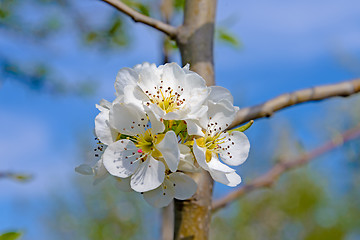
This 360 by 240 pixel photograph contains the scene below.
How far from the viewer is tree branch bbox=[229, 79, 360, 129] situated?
1.01m

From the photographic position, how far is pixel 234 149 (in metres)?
0.74

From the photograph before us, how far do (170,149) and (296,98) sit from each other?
56cm

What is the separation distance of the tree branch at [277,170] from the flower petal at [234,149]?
18.7 inches

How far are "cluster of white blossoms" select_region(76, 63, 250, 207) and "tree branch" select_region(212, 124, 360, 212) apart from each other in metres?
0.50

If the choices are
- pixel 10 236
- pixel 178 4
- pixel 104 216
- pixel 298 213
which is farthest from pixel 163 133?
pixel 298 213

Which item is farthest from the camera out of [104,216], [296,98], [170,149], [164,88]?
[104,216]

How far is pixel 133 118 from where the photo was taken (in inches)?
26.7

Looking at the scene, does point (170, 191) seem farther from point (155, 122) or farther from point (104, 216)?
point (104, 216)

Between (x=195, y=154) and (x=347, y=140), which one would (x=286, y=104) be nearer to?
(x=195, y=154)

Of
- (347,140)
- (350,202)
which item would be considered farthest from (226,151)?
(350,202)

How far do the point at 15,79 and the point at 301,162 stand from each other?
166 centimetres

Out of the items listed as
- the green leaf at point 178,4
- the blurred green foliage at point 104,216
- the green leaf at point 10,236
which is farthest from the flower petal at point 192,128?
the blurred green foliage at point 104,216

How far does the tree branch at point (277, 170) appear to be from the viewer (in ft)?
4.12

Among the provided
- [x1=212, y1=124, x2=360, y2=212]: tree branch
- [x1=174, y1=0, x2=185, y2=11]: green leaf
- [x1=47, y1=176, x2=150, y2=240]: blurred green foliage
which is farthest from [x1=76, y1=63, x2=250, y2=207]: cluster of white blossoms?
[x1=47, y1=176, x2=150, y2=240]: blurred green foliage
